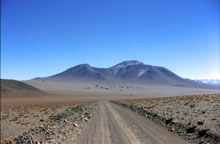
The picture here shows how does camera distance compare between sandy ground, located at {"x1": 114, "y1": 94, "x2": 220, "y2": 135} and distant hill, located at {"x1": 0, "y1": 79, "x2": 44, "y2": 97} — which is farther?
distant hill, located at {"x1": 0, "y1": 79, "x2": 44, "y2": 97}

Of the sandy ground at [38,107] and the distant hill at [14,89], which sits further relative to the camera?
the distant hill at [14,89]

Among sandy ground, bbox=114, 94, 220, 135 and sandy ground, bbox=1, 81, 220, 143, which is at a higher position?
sandy ground, bbox=114, 94, 220, 135

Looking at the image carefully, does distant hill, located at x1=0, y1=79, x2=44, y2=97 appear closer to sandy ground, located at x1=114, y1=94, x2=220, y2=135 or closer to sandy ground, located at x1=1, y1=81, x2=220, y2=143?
sandy ground, located at x1=1, y1=81, x2=220, y2=143

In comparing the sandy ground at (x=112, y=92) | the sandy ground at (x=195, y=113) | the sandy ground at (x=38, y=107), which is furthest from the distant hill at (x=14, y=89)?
the sandy ground at (x=195, y=113)

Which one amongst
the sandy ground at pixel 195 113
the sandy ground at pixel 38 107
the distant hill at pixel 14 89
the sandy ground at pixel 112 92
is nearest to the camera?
the sandy ground at pixel 195 113

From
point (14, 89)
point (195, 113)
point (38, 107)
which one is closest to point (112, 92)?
point (14, 89)

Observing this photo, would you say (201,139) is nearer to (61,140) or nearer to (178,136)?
(178,136)

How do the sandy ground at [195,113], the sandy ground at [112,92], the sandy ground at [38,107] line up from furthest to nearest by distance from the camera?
1. the sandy ground at [112,92]
2. the sandy ground at [38,107]
3. the sandy ground at [195,113]

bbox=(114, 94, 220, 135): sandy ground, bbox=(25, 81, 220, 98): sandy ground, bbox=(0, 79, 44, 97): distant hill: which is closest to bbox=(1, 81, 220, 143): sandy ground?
bbox=(25, 81, 220, 98): sandy ground

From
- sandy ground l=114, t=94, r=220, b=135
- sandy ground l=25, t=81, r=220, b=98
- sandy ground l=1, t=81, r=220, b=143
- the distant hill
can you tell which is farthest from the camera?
sandy ground l=25, t=81, r=220, b=98

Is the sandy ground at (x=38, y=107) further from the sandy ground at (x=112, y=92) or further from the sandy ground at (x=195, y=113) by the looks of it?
the sandy ground at (x=195, y=113)

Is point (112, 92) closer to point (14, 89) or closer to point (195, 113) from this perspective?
point (14, 89)

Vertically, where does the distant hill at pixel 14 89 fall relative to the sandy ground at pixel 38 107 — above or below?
above

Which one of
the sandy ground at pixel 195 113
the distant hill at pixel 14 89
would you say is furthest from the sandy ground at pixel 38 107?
the sandy ground at pixel 195 113
